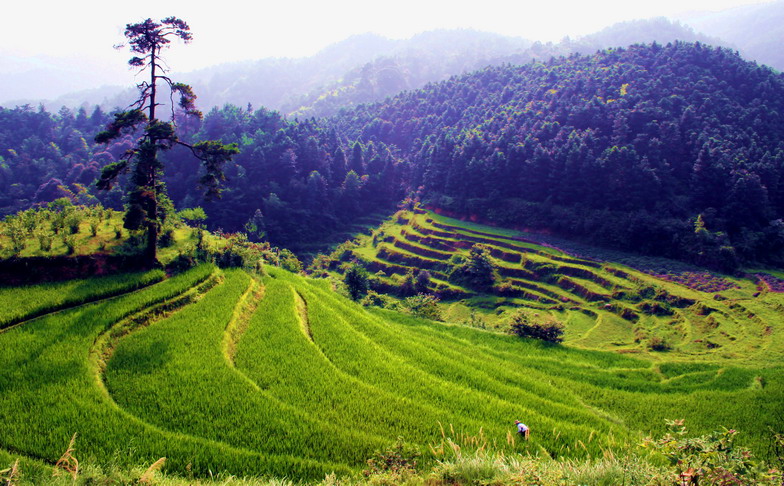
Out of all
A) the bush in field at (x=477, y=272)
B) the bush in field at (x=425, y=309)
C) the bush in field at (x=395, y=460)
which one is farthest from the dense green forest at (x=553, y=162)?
the bush in field at (x=395, y=460)

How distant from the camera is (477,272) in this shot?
32719 mm

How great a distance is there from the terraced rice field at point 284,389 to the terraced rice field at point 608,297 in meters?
7.53

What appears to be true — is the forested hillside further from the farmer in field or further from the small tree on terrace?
the small tree on terrace

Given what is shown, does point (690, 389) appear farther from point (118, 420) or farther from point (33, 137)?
point (33, 137)

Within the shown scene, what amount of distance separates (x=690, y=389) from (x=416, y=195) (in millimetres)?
48590

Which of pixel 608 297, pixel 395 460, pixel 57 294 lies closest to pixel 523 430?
pixel 395 460

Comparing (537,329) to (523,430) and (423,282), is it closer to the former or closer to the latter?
(523,430)

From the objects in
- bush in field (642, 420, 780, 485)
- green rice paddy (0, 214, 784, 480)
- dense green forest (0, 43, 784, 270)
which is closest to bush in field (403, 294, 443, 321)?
green rice paddy (0, 214, 784, 480)

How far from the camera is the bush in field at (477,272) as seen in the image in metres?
32.4

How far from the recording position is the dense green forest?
3678 centimetres

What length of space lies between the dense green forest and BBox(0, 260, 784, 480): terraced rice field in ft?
86.3

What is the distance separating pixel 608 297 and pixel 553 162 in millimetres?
22429

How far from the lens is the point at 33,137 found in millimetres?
64938

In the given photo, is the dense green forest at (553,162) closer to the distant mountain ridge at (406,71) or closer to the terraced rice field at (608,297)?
the terraced rice field at (608,297)
